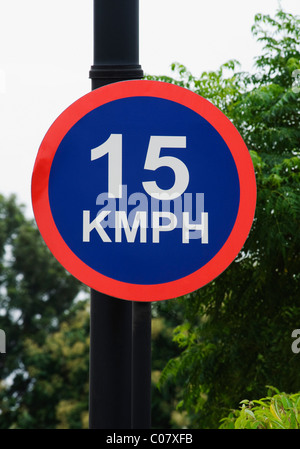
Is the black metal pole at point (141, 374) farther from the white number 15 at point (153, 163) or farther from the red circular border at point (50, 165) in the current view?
the white number 15 at point (153, 163)

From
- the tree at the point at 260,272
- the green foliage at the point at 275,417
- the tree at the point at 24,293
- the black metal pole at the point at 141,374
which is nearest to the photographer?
the black metal pole at the point at 141,374

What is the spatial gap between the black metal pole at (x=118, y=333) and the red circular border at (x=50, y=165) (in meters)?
0.06

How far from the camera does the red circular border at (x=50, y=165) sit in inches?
63.9

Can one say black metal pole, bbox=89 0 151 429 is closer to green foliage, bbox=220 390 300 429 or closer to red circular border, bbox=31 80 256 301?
red circular border, bbox=31 80 256 301

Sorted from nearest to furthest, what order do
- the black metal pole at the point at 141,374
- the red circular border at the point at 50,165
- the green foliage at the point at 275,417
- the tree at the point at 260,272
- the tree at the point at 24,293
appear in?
the black metal pole at the point at 141,374 → the red circular border at the point at 50,165 → the green foliage at the point at 275,417 → the tree at the point at 260,272 → the tree at the point at 24,293

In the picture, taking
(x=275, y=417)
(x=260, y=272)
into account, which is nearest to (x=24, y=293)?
(x=260, y=272)

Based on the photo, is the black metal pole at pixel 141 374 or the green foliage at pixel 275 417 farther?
the green foliage at pixel 275 417

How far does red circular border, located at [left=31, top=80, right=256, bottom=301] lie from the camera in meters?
1.62

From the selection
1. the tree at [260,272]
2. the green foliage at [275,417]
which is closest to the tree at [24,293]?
the tree at [260,272]

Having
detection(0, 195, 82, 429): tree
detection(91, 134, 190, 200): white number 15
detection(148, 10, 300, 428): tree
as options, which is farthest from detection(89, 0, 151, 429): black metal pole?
detection(0, 195, 82, 429): tree

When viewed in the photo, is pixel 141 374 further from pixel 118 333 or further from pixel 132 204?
pixel 132 204

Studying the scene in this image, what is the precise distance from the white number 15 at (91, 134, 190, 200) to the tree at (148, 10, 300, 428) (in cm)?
416

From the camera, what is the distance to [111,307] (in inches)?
64.9

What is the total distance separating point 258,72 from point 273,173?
158cm
